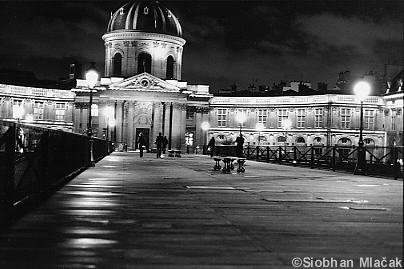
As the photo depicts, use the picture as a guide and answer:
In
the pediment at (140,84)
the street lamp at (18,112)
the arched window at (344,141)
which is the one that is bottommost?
the arched window at (344,141)

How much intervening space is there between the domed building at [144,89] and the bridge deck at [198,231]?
6610cm

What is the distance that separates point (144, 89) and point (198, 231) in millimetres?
72535

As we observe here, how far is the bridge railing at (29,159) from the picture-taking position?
7.98 meters

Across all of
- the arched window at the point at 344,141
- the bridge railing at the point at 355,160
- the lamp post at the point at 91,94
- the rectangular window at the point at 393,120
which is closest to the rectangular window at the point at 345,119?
the arched window at the point at 344,141

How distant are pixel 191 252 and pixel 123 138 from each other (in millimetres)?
73771

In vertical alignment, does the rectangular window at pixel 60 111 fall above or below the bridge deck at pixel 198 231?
above

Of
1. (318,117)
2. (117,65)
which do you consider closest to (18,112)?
(117,65)

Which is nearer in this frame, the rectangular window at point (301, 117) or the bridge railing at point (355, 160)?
the bridge railing at point (355, 160)

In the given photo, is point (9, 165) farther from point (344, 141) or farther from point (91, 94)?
point (344, 141)

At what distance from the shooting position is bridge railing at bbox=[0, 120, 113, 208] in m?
7.98

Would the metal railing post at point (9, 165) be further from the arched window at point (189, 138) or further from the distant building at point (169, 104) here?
the arched window at point (189, 138)

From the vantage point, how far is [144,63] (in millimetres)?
83438

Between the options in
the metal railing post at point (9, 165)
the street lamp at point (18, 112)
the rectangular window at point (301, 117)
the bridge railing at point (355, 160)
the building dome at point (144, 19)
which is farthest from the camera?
the rectangular window at point (301, 117)

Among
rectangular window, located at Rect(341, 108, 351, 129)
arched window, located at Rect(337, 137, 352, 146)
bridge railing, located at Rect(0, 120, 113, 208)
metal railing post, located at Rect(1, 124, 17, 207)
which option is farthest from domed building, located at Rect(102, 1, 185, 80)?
metal railing post, located at Rect(1, 124, 17, 207)
